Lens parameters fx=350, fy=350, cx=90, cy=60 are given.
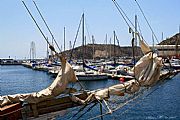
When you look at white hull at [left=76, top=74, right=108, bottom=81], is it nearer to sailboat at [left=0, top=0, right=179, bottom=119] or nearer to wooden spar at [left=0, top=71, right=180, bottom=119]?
sailboat at [left=0, top=0, right=179, bottom=119]

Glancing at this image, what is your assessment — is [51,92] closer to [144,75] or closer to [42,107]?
[42,107]

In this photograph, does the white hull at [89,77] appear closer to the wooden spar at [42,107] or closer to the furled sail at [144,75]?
the furled sail at [144,75]

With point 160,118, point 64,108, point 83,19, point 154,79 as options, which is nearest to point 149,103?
point 160,118

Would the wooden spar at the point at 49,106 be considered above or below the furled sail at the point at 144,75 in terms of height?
below

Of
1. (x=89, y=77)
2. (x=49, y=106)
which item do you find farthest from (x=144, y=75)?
(x=89, y=77)

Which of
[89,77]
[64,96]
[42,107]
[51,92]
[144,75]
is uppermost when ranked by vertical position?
[144,75]

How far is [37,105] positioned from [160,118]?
18.6m

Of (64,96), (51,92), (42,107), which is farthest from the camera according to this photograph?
(64,96)

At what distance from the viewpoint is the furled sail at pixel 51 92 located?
427 inches

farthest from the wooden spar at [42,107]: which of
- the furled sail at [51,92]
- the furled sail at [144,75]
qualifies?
the furled sail at [144,75]

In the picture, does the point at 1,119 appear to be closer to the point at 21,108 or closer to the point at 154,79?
the point at 21,108

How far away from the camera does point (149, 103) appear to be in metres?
35.5

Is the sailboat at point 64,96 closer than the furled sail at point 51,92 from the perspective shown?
Yes

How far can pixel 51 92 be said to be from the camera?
11.1m
